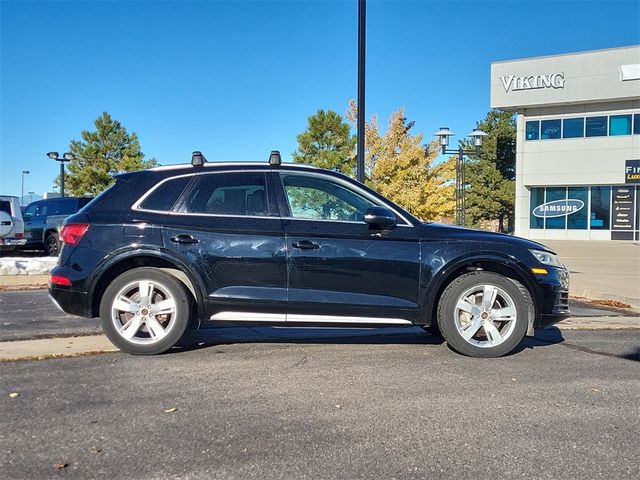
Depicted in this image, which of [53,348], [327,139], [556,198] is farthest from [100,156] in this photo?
[53,348]

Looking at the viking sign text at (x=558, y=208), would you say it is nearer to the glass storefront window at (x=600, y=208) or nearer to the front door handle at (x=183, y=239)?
the glass storefront window at (x=600, y=208)

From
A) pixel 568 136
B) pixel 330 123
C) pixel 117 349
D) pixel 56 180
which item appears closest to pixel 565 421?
pixel 117 349

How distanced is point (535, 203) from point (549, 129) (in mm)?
3998

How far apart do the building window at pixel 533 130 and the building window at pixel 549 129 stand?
8.0 inches

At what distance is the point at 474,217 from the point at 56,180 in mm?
37246

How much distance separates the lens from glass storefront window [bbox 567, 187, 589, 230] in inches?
1167

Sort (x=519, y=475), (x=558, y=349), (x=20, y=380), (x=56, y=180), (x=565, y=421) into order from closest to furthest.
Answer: (x=519, y=475)
(x=565, y=421)
(x=20, y=380)
(x=558, y=349)
(x=56, y=180)

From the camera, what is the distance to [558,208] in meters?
30.3

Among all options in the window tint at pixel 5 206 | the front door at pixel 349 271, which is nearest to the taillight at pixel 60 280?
the front door at pixel 349 271

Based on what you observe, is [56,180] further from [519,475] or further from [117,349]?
[519,475]

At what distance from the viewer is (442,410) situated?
375 centimetres

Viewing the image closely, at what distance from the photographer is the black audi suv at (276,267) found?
502cm

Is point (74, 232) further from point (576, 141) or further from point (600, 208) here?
point (600, 208)

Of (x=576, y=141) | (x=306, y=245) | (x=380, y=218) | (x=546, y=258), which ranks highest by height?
(x=576, y=141)
